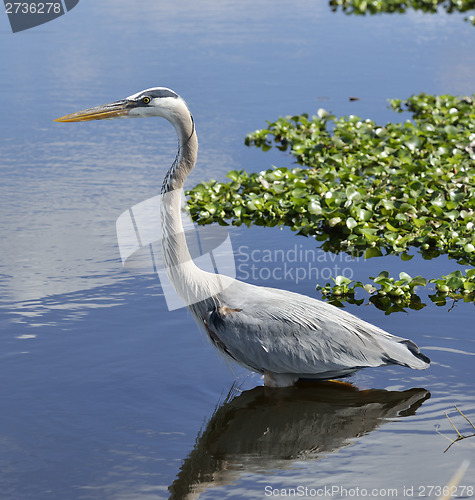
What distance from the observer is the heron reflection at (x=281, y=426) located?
5.45 meters

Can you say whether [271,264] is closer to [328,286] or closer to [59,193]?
[328,286]

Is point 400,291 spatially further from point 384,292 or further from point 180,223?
point 180,223

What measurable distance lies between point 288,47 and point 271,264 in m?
11.0

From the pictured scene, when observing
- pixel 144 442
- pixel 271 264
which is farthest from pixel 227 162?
pixel 144 442

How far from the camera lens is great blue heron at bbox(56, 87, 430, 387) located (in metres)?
6.03

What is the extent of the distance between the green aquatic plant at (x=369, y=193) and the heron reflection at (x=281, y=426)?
263cm

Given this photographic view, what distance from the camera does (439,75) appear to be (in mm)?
16359

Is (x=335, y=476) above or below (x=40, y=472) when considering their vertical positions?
below
